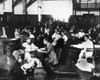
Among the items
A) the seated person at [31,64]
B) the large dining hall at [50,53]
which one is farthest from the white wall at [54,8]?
the seated person at [31,64]

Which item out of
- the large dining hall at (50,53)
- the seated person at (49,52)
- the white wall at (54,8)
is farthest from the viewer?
the white wall at (54,8)

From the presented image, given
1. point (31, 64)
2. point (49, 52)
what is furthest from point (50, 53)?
point (31, 64)

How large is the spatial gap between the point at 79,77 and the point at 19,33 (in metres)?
1.52

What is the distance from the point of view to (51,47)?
3293 mm

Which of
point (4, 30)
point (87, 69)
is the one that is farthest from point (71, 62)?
point (4, 30)

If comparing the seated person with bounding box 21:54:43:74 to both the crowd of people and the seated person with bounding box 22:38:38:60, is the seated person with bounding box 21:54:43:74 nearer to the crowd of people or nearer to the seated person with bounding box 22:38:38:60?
the crowd of people

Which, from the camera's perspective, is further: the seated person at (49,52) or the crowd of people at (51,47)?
the seated person at (49,52)

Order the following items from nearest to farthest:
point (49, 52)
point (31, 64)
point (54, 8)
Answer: point (31, 64) → point (49, 52) → point (54, 8)

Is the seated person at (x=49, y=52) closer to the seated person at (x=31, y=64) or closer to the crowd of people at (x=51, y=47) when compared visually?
the crowd of people at (x=51, y=47)

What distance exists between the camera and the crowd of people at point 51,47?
3.12 meters

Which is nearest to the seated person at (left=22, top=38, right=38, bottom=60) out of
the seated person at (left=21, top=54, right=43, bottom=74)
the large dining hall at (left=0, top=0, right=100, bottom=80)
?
the large dining hall at (left=0, top=0, right=100, bottom=80)

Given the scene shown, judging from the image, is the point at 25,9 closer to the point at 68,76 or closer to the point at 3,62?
the point at 3,62

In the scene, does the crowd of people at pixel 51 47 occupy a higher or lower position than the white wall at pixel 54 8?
lower

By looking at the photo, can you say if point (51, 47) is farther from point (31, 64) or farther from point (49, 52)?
point (31, 64)
